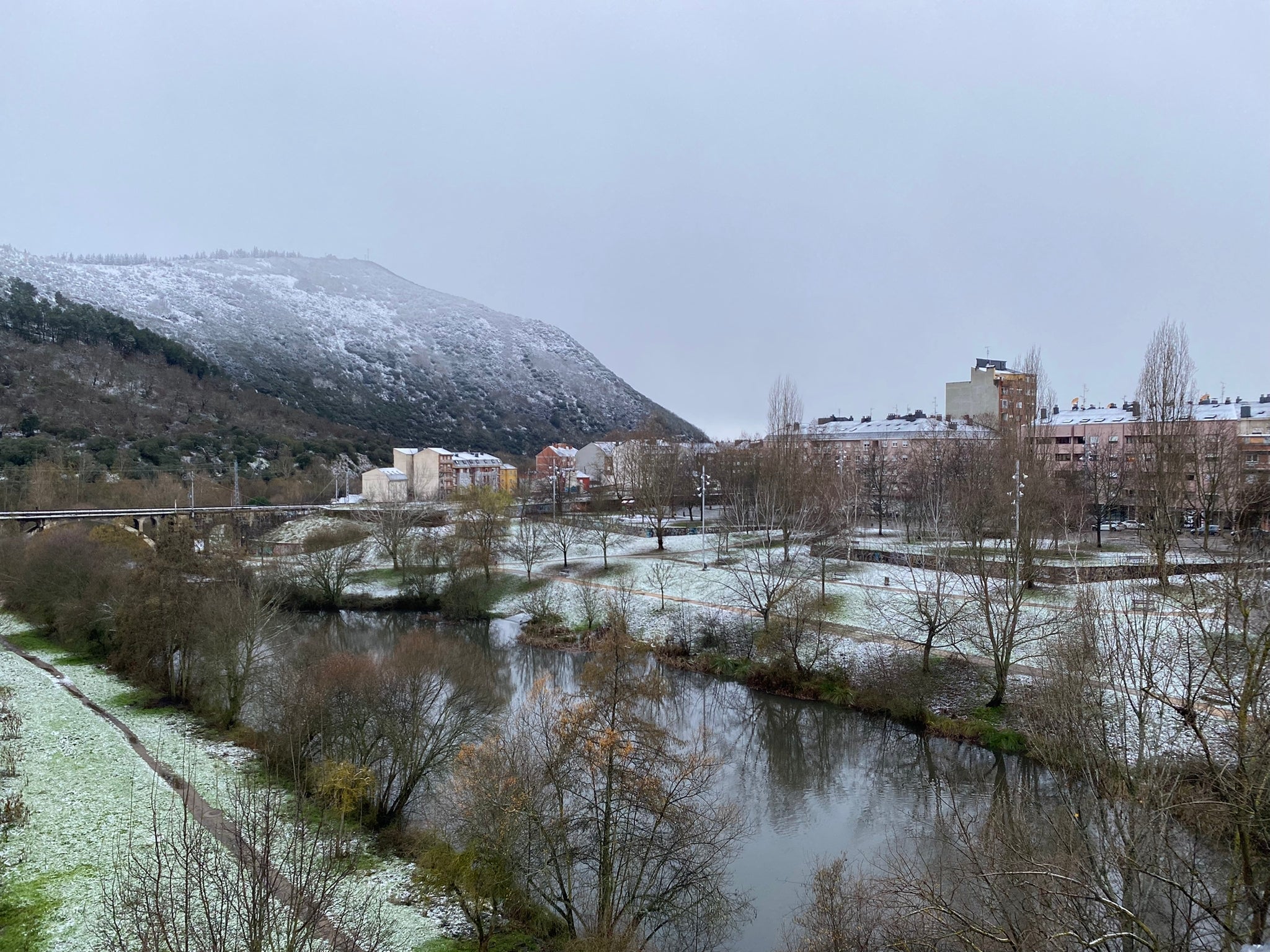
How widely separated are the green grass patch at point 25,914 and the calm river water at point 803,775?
1116 cm

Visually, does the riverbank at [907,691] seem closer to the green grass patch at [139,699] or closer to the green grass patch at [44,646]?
the green grass patch at [139,699]

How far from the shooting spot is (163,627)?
26.3 metres

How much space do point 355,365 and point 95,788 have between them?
150871 millimetres

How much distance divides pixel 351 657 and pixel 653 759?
9.80m

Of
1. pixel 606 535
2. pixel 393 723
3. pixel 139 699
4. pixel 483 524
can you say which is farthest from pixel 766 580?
pixel 139 699

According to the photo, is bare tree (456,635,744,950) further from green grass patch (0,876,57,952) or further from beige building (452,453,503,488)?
beige building (452,453,503,488)

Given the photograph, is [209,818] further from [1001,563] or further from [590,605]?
[1001,563]

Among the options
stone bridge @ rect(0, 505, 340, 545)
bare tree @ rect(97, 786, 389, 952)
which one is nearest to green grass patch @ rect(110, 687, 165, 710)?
bare tree @ rect(97, 786, 389, 952)

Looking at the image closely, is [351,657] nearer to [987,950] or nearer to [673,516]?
[987,950]

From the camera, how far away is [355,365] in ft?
525

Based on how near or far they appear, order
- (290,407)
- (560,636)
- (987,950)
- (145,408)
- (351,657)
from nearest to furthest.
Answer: (987,950) → (351,657) → (560,636) → (145,408) → (290,407)

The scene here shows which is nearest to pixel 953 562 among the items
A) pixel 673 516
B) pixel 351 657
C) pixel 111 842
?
pixel 351 657

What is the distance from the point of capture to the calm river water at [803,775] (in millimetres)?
16594

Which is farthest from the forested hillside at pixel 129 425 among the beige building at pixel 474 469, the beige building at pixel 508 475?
the beige building at pixel 508 475
